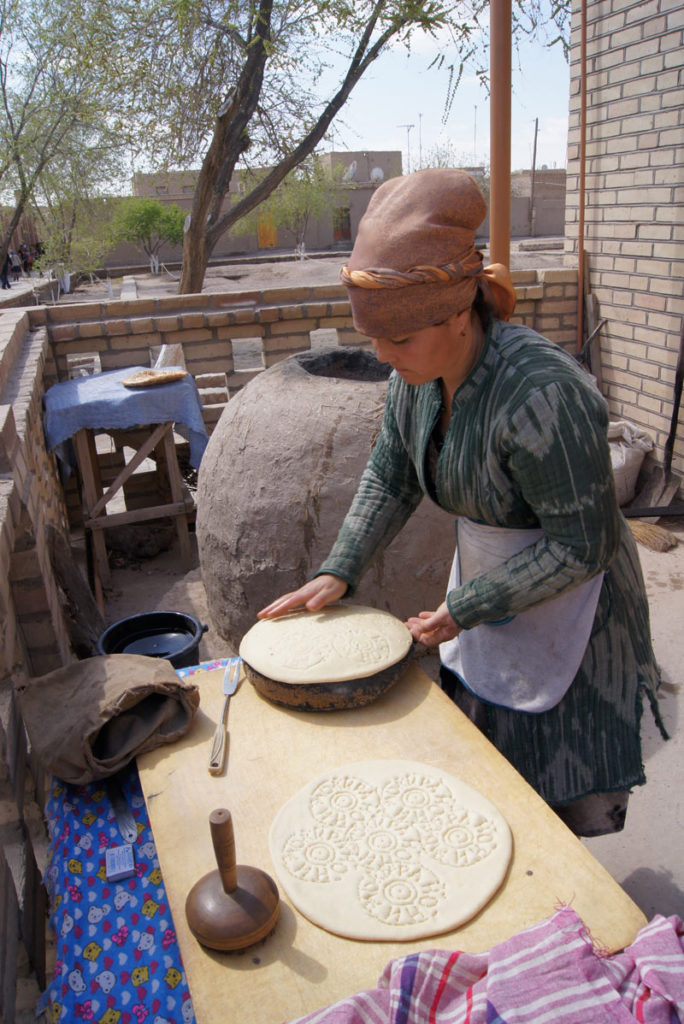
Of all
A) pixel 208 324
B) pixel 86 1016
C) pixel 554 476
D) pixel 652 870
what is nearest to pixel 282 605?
pixel 554 476

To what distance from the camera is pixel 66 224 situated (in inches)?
818

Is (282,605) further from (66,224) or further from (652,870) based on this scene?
(66,224)

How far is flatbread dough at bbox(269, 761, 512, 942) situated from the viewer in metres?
1.08

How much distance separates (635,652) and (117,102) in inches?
374

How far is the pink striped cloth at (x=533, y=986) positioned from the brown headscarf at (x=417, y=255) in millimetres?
944

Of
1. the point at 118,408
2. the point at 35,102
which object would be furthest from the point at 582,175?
the point at 35,102

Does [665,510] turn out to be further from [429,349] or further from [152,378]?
[429,349]

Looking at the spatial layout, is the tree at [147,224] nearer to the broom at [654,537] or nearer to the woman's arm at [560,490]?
the broom at [654,537]

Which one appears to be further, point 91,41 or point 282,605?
point 91,41

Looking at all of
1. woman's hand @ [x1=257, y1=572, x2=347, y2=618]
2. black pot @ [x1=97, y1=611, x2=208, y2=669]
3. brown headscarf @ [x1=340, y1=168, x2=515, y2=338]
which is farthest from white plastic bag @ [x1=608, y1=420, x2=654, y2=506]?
brown headscarf @ [x1=340, y1=168, x2=515, y2=338]

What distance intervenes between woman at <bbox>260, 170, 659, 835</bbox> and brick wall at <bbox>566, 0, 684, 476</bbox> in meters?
3.87

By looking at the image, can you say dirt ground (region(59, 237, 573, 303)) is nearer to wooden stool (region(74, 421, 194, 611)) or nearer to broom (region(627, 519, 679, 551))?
broom (region(627, 519, 679, 551))

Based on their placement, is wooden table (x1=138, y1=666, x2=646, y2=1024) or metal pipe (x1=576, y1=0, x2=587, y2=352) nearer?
wooden table (x1=138, y1=666, x2=646, y2=1024)

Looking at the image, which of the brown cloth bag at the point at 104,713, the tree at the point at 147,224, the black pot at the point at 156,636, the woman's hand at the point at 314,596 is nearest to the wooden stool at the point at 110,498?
the black pot at the point at 156,636
